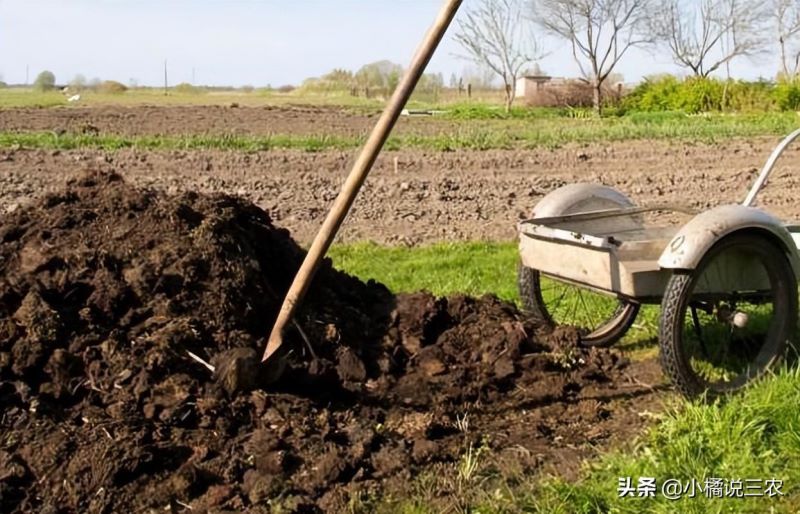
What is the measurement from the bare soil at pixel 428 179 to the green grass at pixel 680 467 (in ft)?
16.0

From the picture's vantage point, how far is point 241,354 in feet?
13.3

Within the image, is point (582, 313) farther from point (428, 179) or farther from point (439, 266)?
point (428, 179)

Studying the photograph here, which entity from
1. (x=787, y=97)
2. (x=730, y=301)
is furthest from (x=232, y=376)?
(x=787, y=97)

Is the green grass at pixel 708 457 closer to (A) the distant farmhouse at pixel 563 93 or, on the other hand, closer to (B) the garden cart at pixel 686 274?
(B) the garden cart at pixel 686 274

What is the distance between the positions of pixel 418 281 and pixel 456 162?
294 inches

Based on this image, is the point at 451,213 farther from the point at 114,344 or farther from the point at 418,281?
the point at 114,344

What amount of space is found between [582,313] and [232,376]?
Result: 2.69m

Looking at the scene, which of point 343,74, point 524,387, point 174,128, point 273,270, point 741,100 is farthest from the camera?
point 343,74

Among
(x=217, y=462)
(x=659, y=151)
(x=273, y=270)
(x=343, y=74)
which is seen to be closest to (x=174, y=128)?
(x=659, y=151)

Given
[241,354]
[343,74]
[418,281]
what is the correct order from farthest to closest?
[343,74], [418,281], [241,354]

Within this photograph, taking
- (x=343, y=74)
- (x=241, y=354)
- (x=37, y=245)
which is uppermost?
(x=343, y=74)

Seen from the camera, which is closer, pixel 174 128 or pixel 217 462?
pixel 217 462

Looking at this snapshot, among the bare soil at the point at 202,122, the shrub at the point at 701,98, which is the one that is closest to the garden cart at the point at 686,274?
the bare soil at the point at 202,122

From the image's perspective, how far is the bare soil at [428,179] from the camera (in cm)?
975
